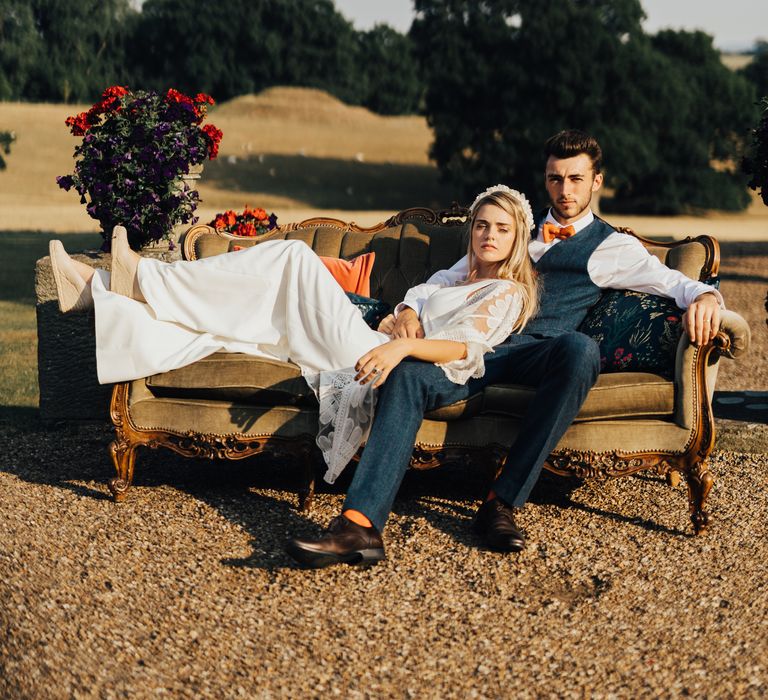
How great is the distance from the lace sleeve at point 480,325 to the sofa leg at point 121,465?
4.80 feet

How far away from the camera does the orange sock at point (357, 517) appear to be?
3746mm

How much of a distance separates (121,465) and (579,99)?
93.4 ft

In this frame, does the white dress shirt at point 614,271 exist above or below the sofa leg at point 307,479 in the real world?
above

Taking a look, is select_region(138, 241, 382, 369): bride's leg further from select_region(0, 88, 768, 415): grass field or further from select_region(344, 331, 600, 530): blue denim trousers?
select_region(0, 88, 768, 415): grass field

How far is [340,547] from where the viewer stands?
3.66 meters

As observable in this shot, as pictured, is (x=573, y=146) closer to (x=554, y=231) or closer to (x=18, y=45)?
(x=554, y=231)

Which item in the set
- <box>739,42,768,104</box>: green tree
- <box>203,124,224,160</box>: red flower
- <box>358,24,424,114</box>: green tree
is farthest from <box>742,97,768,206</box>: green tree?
<box>358,24,424,114</box>: green tree

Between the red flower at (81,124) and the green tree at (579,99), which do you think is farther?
the green tree at (579,99)

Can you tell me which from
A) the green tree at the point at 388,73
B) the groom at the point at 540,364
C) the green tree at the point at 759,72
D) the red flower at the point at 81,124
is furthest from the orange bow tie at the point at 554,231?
the green tree at the point at 388,73

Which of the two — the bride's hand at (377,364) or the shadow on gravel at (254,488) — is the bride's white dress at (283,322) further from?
the shadow on gravel at (254,488)

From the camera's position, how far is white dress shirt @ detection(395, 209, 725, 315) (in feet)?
15.2

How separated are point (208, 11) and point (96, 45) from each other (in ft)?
21.5

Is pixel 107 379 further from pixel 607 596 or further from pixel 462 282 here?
pixel 607 596

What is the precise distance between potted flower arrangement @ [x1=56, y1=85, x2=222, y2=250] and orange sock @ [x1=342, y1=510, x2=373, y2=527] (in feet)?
11.3
